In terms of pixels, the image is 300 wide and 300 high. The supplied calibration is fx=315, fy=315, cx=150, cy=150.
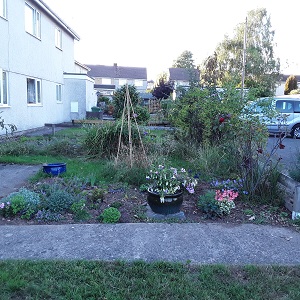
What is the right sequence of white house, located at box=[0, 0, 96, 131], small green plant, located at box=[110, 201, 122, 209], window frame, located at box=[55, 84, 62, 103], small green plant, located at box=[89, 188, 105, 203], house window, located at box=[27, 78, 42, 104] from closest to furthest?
small green plant, located at box=[110, 201, 122, 209] → small green plant, located at box=[89, 188, 105, 203] → white house, located at box=[0, 0, 96, 131] → house window, located at box=[27, 78, 42, 104] → window frame, located at box=[55, 84, 62, 103]

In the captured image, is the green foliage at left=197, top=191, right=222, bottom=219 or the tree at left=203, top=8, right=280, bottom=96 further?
the tree at left=203, top=8, right=280, bottom=96

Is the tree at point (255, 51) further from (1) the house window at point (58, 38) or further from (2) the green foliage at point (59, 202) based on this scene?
(2) the green foliage at point (59, 202)

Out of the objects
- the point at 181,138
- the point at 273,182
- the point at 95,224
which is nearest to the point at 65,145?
the point at 181,138

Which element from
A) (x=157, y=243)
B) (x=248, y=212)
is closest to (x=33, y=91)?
(x=248, y=212)

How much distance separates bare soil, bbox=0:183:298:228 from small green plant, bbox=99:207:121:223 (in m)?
0.08

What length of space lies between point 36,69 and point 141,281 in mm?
14297

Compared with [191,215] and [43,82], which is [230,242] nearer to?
[191,215]

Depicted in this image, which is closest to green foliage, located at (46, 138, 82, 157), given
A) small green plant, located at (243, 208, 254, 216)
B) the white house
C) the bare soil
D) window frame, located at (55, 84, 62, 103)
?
the bare soil

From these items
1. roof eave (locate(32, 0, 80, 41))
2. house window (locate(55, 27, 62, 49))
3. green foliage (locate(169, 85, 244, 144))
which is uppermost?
roof eave (locate(32, 0, 80, 41))

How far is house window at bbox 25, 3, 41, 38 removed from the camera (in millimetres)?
13930

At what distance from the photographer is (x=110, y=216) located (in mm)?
4320

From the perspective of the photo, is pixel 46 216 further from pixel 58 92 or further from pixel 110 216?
pixel 58 92

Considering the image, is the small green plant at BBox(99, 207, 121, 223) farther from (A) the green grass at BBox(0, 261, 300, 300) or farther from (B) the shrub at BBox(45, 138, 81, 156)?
(B) the shrub at BBox(45, 138, 81, 156)

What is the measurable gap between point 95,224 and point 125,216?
0.51 meters
